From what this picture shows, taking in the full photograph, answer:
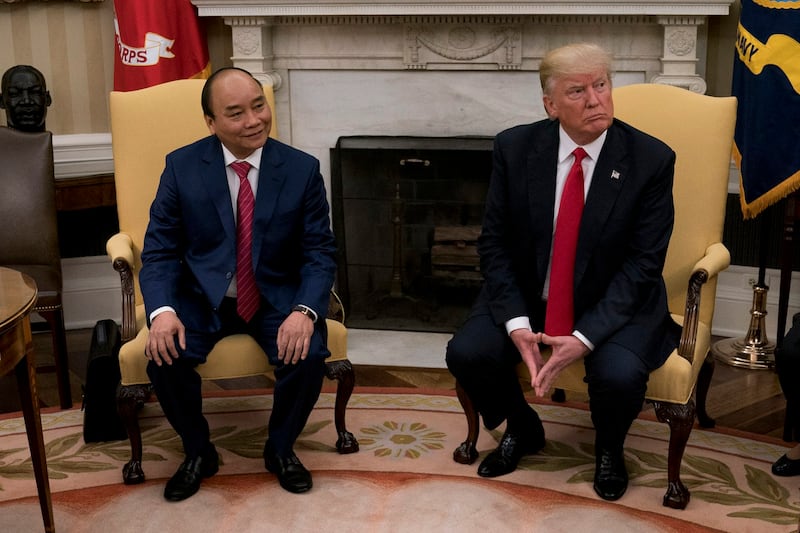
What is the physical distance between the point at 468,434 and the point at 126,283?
1134 millimetres

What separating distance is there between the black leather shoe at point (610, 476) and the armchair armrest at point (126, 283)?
1415 millimetres

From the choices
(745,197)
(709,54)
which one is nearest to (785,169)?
(745,197)

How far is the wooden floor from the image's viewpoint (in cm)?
334

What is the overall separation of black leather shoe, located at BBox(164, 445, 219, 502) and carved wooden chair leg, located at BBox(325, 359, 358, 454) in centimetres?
41

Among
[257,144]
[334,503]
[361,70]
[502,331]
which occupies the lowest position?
[334,503]

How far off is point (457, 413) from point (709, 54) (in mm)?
1936

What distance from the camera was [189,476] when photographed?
2.79 meters

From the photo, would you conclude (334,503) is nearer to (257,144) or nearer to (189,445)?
(189,445)

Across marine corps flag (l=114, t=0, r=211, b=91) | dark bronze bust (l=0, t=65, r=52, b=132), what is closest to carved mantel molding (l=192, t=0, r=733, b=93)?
marine corps flag (l=114, t=0, r=211, b=91)

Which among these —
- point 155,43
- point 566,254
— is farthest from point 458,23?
Answer: point 566,254

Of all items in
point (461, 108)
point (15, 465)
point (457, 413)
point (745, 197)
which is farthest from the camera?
point (461, 108)

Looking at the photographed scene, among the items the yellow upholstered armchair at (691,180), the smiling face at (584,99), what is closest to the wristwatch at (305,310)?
the yellow upholstered armchair at (691,180)

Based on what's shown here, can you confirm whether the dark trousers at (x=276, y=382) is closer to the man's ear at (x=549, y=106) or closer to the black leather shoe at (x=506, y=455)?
the black leather shoe at (x=506, y=455)

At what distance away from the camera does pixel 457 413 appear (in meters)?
3.37
